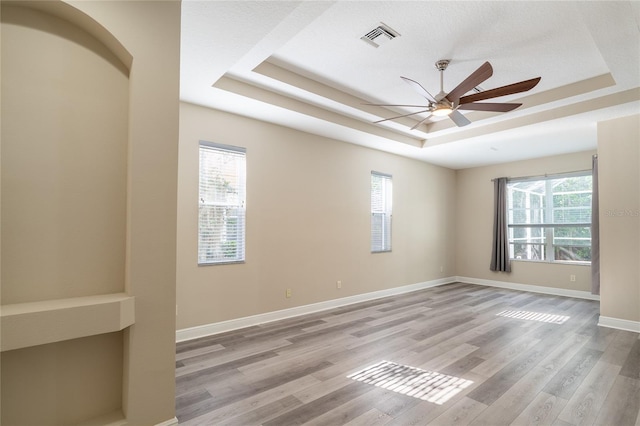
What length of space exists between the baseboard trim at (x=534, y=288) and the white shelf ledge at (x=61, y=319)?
754 cm

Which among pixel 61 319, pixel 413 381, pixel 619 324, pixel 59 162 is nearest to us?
pixel 61 319

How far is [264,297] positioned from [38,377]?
9.35ft

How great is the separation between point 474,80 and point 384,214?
3.82 meters

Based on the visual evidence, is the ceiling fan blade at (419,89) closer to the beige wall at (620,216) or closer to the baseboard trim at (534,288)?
the beige wall at (620,216)

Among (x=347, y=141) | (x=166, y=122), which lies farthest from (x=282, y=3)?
(x=347, y=141)

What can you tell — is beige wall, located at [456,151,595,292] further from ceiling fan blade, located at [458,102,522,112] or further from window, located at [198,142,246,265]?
window, located at [198,142,246,265]

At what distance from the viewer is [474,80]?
285 cm

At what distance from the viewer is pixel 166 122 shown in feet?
6.91

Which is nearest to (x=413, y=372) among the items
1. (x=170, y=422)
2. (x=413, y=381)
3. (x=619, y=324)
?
(x=413, y=381)

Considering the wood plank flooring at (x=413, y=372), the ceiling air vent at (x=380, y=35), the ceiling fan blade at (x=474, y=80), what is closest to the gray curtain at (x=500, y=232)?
the wood plank flooring at (x=413, y=372)

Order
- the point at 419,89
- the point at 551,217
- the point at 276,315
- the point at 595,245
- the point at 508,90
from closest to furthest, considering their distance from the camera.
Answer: the point at 508,90 < the point at 419,89 < the point at 276,315 < the point at 595,245 < the point at 551,217

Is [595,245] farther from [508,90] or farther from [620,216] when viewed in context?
[508,90]

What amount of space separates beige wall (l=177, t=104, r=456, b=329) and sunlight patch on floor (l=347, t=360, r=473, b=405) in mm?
1994

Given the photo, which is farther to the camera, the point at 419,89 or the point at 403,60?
the point at 403,60
